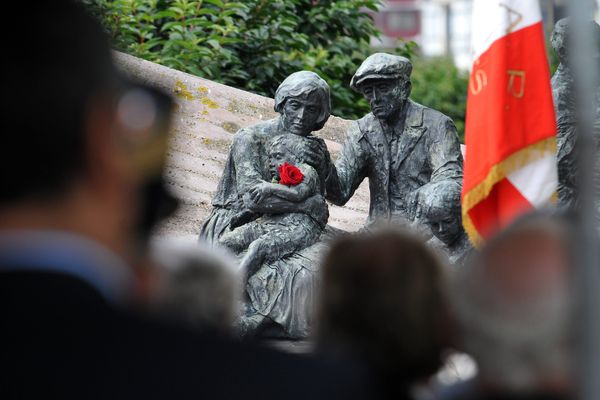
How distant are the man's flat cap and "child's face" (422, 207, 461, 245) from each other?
88cm

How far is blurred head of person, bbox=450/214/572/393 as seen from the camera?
92.4 inches

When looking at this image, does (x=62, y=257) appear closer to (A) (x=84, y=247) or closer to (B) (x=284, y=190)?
(A) (x=84, y=247)

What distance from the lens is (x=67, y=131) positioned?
206cm

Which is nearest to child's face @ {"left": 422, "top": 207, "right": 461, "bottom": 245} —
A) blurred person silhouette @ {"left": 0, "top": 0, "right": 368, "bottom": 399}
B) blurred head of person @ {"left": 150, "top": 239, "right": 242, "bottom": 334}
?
blurred head of person @ {"left": 150, "top": 239, "right": 242, "bottom": 334}

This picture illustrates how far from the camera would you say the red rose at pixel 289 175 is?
8453 mm

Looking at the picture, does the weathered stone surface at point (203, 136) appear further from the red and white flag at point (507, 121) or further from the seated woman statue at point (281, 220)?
the red and white flag at point (507, 121)

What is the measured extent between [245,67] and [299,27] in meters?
1.19

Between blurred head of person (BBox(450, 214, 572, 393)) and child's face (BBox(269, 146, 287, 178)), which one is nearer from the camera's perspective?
blurred head of person (BBox(450, 214, 572, 393))

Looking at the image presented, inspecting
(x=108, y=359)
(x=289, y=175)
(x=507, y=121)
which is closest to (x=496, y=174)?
(x=507, y=121)

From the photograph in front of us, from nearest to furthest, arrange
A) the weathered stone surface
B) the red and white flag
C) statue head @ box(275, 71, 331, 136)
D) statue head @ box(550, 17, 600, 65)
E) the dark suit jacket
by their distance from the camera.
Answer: the dark suit jacket < the red and white flag < statue head @ box(275, 71, 331, 136) < statue head @ box(550, 17, 600, 65) < the weathered stone surface

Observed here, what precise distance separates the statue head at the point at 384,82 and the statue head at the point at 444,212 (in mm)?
676

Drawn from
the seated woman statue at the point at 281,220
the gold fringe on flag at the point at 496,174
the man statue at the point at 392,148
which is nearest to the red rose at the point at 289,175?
the seated woman statue at the point at 281,220

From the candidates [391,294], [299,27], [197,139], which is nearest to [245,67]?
[299,27]

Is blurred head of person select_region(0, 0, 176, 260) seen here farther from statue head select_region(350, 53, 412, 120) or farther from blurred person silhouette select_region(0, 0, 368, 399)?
statue head select_region(350, 53, 412, 120)
